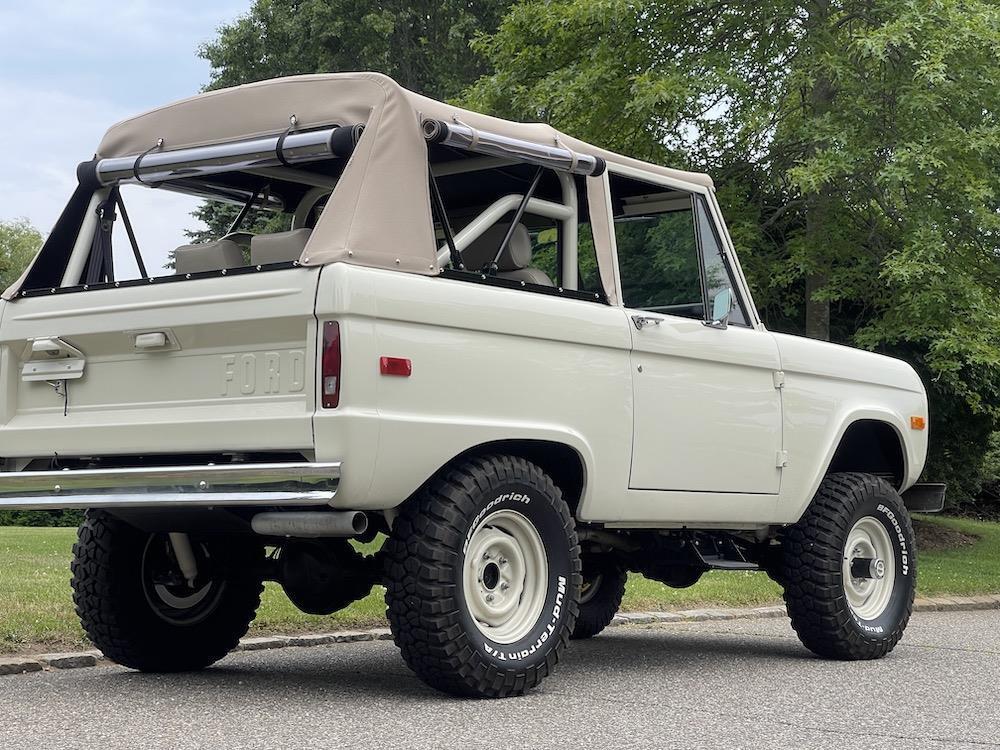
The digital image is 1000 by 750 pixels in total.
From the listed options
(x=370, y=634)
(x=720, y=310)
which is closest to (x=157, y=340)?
(x=720, y=310)

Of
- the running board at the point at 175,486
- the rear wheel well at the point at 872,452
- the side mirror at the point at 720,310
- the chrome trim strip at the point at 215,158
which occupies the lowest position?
the running board at the point at 175,486

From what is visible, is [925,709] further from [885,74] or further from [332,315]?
[885,74]

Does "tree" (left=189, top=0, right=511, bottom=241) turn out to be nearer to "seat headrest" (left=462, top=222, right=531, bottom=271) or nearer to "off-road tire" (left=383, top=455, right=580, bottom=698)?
"seat headrest" (left=462, top=222, right=531, bottom=271)

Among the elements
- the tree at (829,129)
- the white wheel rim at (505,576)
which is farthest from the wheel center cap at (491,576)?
the tree at (829,129)

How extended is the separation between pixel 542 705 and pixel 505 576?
58 cm

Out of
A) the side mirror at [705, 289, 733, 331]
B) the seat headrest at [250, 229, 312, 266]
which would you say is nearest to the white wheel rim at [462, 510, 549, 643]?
the seat headrest at [250, 229, 312, 266]

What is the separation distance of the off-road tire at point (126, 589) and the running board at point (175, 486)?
28.9 inches

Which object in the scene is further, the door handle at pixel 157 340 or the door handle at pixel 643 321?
the door handle at pixel 643 321

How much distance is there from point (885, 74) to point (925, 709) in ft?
43.9

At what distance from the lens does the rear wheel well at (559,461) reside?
6.44 meters

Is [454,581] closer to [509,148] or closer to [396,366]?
[396,366]

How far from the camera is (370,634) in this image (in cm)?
885

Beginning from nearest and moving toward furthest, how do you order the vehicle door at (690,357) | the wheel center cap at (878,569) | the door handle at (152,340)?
the door handle at (152,340) → the vehicle door at (690,357) → the wheel center cap at (878,569)

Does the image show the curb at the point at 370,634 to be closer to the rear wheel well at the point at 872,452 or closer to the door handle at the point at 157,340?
the door handle at the point at 157,340
